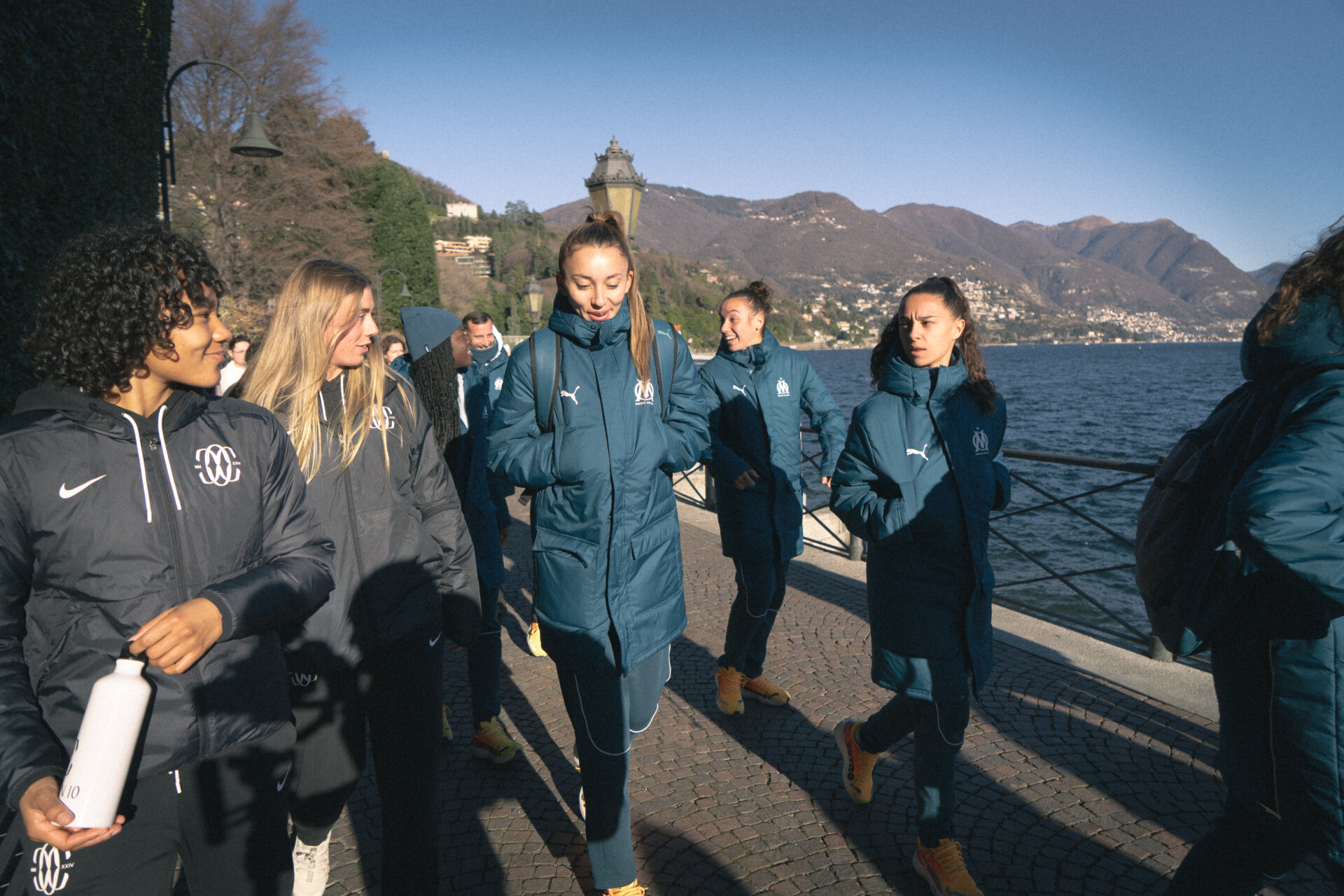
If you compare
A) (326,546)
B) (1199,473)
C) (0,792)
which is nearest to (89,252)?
(326,546)

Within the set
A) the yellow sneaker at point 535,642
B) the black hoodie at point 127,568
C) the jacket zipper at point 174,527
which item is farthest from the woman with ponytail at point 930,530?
the yellow sneaker at point 535,642

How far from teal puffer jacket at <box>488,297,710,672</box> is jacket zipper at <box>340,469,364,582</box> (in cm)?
43

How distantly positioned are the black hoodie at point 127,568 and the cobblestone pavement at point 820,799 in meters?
1.52

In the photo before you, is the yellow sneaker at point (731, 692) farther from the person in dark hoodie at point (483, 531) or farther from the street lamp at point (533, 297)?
the street lamp at point (533, 297)

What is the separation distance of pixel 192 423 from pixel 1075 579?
15.0 metres

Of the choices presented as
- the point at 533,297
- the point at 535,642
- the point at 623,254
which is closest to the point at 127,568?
the point at 623,254

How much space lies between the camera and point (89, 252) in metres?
1.56

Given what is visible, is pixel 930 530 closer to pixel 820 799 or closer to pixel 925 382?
pixel 925 382

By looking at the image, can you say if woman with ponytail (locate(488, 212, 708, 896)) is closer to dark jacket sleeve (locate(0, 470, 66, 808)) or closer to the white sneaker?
the white sneaker

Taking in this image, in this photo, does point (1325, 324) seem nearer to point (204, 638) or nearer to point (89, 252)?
point (204, 638)

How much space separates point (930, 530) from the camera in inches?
98.3

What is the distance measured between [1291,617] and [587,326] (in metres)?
1.92

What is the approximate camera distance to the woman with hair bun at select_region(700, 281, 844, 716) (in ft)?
12.6

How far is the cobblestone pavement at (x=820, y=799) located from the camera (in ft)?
8.98
